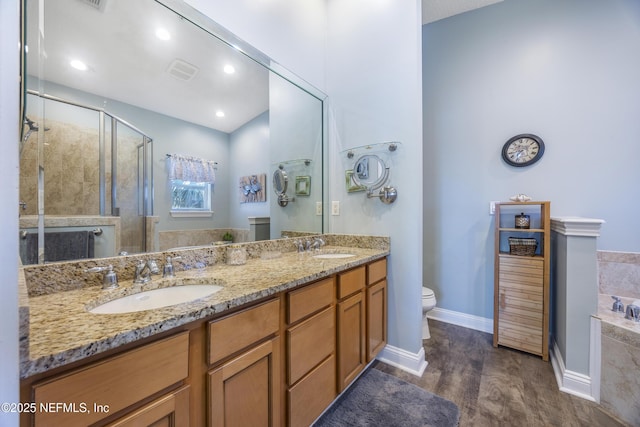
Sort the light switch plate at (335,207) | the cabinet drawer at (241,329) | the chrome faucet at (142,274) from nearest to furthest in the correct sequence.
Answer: the cabinet drawer at (241,329)
the chrome faucet at (142,274)
the light switch plate at (335,207)

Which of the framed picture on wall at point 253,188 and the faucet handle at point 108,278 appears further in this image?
the framed picture on wall at point 253,188

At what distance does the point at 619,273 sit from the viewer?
194cm

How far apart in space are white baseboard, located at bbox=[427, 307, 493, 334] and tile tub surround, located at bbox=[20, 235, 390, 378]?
66.7 inches

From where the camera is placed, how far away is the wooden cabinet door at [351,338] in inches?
55.4

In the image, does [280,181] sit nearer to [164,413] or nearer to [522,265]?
[164,413]

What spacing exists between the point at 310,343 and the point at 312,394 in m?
0.26

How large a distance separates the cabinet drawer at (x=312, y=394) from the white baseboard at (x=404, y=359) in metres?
0.73

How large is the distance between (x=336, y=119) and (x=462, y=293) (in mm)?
2167

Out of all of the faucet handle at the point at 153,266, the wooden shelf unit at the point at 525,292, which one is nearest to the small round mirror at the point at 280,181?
the faucet handle at the point at 153,266

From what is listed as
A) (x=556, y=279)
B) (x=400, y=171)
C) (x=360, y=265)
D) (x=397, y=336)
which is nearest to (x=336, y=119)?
(x=400, y=171)

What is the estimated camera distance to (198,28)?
1343 mm

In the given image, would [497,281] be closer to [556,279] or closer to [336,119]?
[556,279]

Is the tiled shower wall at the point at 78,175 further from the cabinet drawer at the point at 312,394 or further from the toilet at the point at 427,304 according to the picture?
the toilet at the point at 427,304

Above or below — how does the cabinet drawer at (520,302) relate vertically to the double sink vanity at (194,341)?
below
